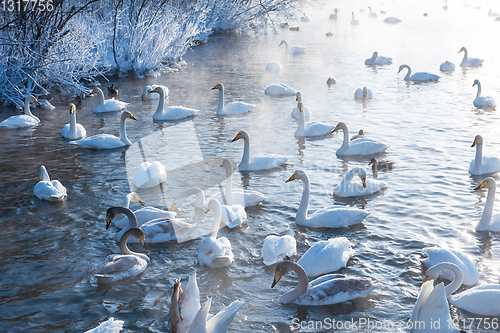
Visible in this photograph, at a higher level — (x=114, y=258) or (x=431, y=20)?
(x=431, y=20)

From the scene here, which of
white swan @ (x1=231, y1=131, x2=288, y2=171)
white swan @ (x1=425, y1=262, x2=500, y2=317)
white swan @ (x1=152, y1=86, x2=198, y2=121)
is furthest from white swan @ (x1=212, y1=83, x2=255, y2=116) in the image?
white swan @ (x1=425, y1=262, x2=500, y2=317)

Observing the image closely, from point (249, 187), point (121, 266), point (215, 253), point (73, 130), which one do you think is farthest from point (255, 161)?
point (73, 130)

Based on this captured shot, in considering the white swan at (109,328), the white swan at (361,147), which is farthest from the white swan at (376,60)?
the white swan at (109,328)

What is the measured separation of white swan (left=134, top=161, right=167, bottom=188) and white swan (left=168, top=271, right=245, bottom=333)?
16.0 feet

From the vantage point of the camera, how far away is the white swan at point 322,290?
6.11 metres

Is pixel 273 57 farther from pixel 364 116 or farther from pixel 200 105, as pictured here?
pixel 364 116

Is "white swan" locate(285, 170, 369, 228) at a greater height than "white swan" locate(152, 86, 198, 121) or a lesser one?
lesser

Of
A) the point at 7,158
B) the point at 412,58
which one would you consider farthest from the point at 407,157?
the point at 412,58

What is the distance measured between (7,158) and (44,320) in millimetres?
7087

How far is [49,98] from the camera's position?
18547mm

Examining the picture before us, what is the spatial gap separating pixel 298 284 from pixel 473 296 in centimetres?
209

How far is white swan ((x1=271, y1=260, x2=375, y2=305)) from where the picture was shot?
6.11 m

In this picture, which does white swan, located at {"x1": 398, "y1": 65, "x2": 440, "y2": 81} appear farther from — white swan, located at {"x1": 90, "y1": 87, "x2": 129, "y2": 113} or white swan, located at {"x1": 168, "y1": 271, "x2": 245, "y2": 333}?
white swan, located at {"x1": 168, "y1": 271, "x2": 245, "y2": 333}

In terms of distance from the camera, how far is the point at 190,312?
532 cm
